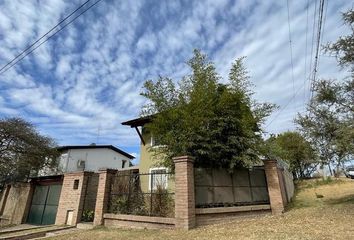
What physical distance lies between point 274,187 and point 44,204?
13.5 m

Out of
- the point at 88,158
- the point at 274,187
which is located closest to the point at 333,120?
the point at 274,187

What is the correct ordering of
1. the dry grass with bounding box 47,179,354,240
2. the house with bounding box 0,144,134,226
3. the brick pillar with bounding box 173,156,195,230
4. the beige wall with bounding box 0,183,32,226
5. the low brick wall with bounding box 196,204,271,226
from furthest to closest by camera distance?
1. the beige wall with bounding box 0,183,32,226
2. the house with bounding box 0,144,134,226
3. the low brick wall with bounding box 196,204,271,226
4. the brick pillar with bounding box 173,156,195,230
5. the dry grass with bounding box 47,179,354,240

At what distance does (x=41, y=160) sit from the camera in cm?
2238

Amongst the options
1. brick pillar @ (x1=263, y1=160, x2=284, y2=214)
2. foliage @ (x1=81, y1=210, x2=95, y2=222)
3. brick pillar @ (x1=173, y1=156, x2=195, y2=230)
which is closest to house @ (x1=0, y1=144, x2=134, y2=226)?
foliage @ (x1=81, y1=210, x2=95, y2=222)

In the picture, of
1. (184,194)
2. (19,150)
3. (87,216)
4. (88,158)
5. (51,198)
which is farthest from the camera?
(88,158)

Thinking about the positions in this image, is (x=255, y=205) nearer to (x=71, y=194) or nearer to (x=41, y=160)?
(x=71, y=194)

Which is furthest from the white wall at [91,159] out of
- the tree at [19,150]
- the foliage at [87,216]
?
the foliage at [87,216]

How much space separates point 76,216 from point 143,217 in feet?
15.6

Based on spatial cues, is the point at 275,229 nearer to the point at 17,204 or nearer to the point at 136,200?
the point at 136,200

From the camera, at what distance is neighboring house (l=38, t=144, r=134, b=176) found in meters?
27.3

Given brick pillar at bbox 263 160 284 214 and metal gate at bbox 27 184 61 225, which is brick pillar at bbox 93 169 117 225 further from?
brick pillar at bbox 263 160 284 214

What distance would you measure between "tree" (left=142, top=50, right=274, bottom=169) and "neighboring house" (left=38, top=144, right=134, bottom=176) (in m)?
17.8

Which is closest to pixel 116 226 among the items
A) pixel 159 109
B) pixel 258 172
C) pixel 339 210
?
pixel 159 109

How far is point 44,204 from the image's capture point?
54.4 ft
